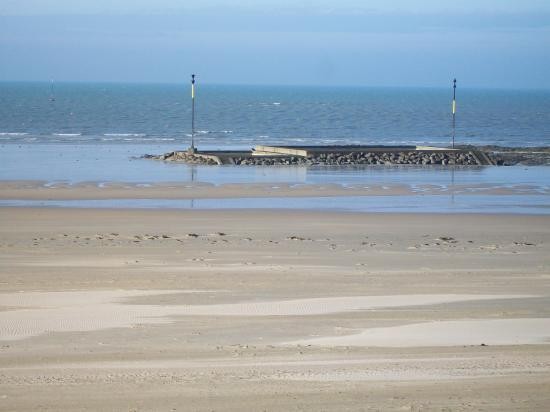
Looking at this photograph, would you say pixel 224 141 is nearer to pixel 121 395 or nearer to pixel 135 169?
pixel 135 169

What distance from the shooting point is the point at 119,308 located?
1186 centimetres

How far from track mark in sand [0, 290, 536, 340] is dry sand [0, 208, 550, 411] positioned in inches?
1.3

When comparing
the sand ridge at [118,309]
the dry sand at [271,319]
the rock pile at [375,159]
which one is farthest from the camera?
the rock pile at [375,159]

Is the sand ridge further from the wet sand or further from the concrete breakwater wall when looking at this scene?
the concrete breakwater wall

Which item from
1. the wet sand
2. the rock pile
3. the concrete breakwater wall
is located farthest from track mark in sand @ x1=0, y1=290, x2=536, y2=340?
the rock pile

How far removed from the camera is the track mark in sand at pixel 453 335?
404 inches

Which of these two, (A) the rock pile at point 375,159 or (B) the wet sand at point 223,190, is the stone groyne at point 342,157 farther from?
(B) the wet sand at point 223,190

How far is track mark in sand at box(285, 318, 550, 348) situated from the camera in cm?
1027

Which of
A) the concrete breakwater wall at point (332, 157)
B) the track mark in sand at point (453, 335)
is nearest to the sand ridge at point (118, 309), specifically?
the track mark in sand at point (453, 335)

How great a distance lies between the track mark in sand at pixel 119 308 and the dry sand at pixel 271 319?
3 cm

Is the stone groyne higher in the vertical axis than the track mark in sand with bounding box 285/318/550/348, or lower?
higher

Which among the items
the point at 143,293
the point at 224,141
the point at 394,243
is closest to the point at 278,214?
the point at 394,243

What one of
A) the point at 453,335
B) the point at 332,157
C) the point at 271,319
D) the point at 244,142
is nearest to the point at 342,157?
the point at 332,157

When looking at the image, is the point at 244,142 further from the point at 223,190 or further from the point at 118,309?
the point at 118,309
